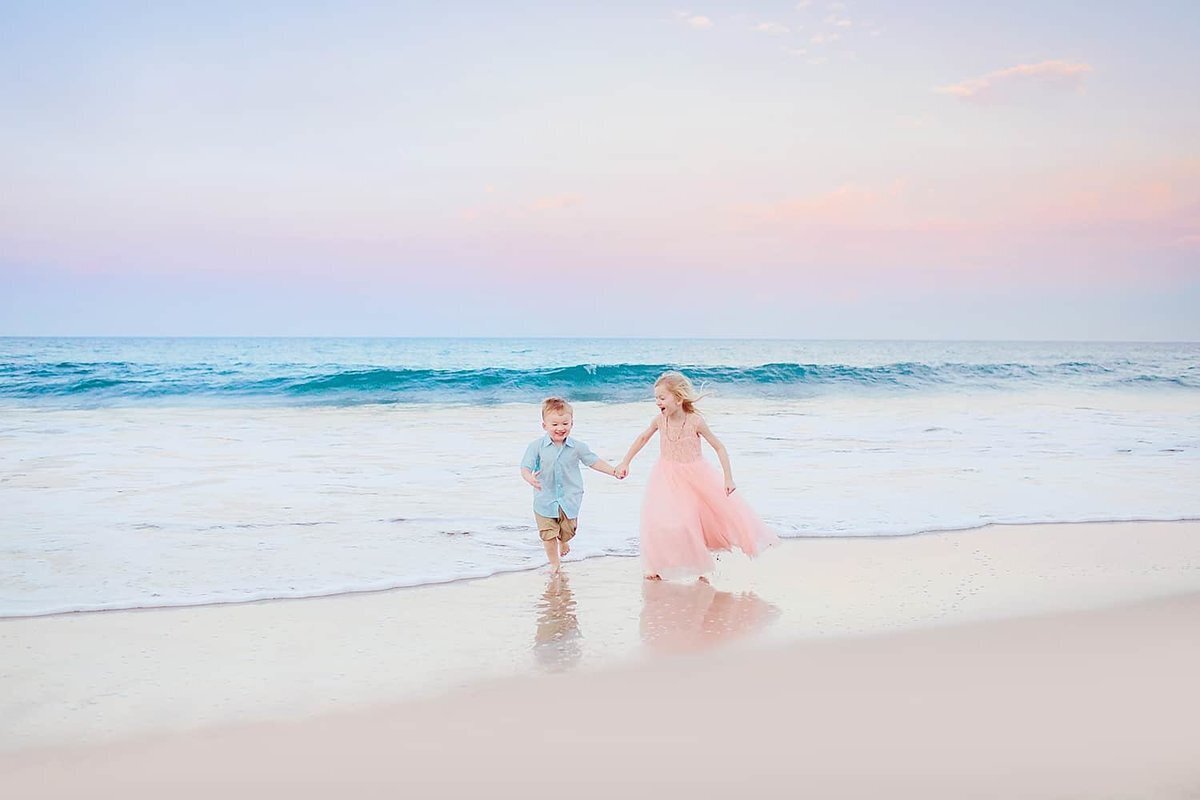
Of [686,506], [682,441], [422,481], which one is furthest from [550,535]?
[422,481]

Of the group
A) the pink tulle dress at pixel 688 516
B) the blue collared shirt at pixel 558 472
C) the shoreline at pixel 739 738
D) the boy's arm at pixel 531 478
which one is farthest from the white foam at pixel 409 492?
the shoreline at pixel 739 738

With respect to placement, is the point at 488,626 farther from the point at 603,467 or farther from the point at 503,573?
the point at 603,467

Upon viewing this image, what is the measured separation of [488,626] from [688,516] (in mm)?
1829

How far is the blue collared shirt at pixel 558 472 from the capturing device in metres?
6.52

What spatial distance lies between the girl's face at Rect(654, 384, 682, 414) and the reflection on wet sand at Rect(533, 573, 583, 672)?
1420 millimetres

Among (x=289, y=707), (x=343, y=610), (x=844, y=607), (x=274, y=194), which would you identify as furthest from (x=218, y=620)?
(x=274, y=194)

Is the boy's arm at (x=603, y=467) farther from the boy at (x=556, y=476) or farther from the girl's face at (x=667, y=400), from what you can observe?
the girl's face at (x=667, y=400)

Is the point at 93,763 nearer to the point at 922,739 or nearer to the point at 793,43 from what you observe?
the point at 922,739

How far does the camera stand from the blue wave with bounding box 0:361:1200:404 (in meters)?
25.4

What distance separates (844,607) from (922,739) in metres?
1.92

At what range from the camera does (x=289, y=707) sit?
12.1 feet

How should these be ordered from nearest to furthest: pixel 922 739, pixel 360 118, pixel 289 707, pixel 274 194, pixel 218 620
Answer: pixel 922 739, pixel 289 707, pixel 218 620, pixel 360 118, pixel 274 194

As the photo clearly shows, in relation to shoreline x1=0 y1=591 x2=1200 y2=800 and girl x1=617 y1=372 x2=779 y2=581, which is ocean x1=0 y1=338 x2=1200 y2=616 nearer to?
girl x1=617 y1=372 x2=779 y2=581

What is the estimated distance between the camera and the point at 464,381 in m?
27.8
